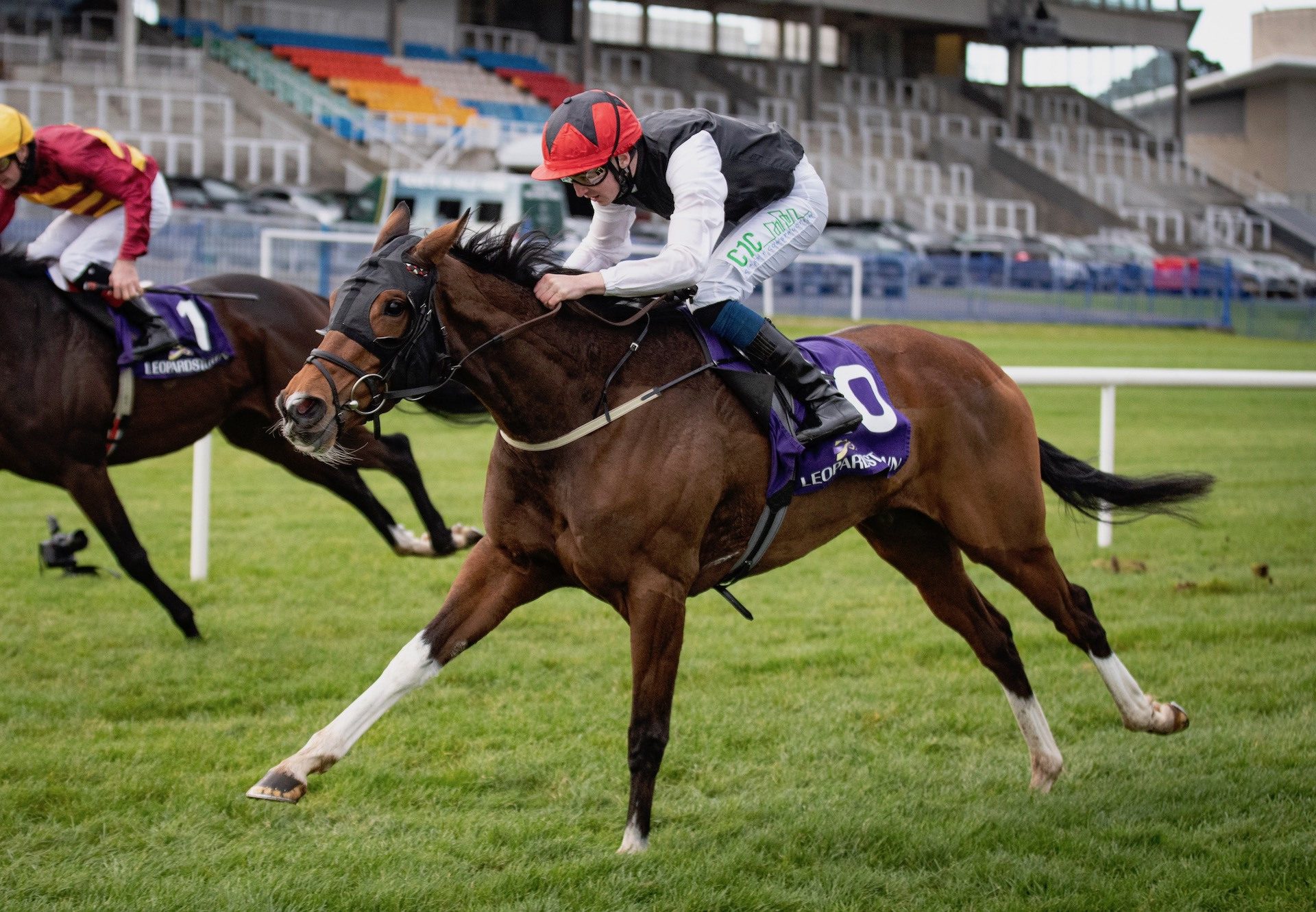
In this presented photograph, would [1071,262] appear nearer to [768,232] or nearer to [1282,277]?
[1282,277]

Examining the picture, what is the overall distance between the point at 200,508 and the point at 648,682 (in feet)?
13.5

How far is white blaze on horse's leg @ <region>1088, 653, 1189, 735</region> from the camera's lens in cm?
444

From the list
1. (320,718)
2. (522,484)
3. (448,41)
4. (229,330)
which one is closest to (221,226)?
(229,330)

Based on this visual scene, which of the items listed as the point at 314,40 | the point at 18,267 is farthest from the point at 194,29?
the point at 18,267

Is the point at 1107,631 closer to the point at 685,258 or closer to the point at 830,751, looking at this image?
the point at 830,751

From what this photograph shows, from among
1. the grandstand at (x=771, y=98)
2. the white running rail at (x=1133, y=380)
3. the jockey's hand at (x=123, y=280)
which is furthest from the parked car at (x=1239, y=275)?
the jockey's hand at (x=123, y=280)

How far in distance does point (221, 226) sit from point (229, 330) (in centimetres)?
1329

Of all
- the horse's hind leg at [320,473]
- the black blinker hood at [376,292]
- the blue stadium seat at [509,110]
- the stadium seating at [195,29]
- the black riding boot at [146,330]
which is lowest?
the horse's hind leg at [320,473]

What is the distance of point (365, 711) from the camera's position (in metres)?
3.59

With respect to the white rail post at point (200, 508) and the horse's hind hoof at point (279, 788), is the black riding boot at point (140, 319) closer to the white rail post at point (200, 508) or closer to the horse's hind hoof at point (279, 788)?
the white rail post at point (200, 508)

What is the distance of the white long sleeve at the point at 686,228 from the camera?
142 inches

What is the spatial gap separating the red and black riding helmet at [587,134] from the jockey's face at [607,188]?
0.05 meters

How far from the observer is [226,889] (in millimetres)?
3348

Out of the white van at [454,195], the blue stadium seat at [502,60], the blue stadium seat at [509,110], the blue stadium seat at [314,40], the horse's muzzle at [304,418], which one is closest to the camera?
the horse's muzzle at [304,418]
